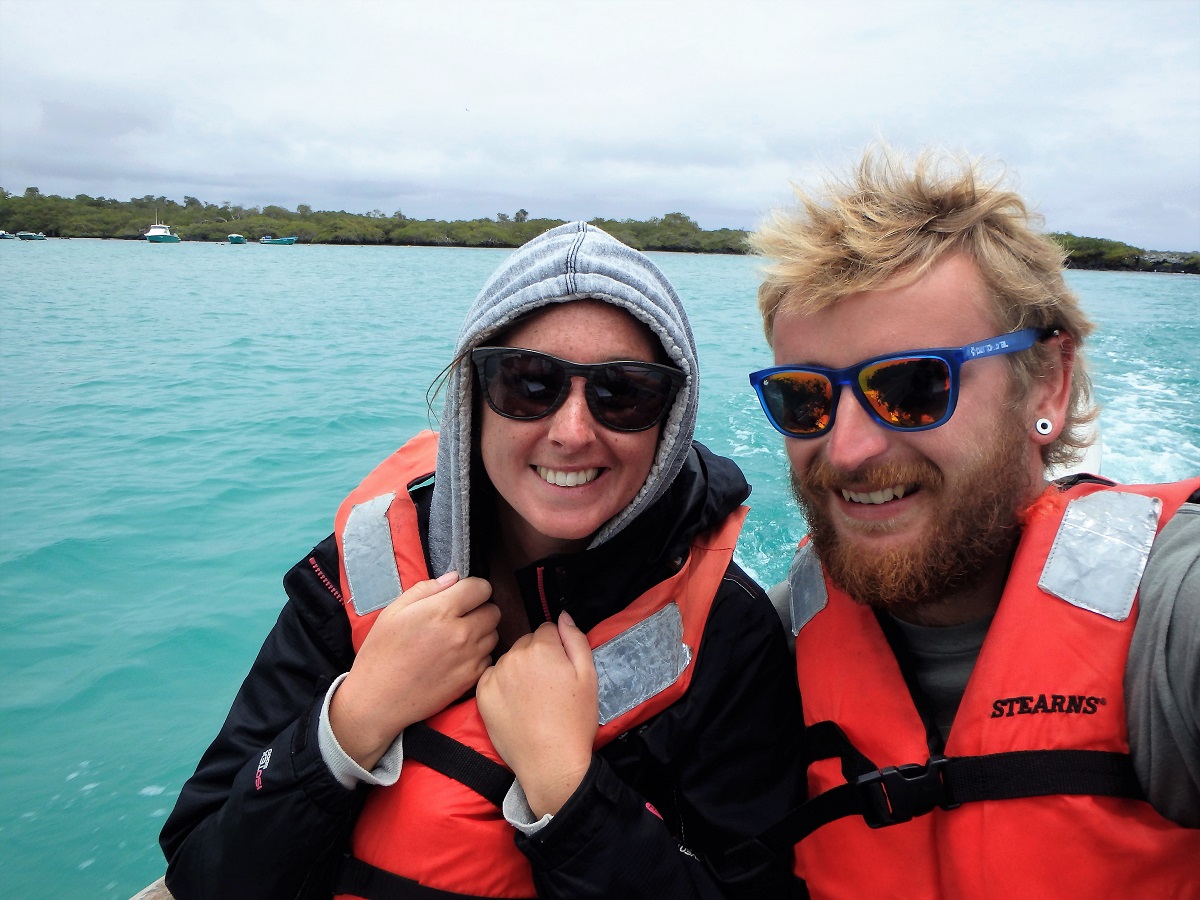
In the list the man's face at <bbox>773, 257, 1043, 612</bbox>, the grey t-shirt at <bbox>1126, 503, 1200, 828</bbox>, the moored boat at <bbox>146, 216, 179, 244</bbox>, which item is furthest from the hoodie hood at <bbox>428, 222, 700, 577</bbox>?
the moored boat at <bbox>146, 216, 179, 244</bbox>

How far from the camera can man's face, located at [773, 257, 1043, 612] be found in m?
1.63

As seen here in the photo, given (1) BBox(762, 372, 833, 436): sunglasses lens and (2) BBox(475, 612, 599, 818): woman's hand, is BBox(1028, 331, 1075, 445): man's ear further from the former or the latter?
(2) BBox(475, 612, 599, 818): woman's hand

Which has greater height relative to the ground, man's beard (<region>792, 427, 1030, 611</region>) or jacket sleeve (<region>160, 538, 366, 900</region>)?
man's beard (<region>792, 427, 1030, 611</region>)

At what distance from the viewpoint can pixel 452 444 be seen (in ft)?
5.99

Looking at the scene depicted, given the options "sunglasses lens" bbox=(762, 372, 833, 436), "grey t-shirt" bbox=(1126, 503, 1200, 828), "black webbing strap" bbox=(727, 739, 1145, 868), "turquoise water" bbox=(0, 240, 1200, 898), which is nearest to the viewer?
"grey t-shirt" bbox=(1126, 503, 1200, 828)

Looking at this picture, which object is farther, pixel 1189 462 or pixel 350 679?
pixel 1189 462

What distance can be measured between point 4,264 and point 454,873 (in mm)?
45839

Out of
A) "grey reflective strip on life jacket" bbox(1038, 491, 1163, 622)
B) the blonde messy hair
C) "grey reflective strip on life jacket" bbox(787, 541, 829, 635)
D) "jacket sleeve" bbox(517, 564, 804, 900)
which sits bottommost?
"jacket sleeve" bbox(517, 564, 804, 900)

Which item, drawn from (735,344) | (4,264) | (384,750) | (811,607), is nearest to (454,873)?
(384,750)

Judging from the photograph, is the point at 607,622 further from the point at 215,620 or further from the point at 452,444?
the point at 215,620

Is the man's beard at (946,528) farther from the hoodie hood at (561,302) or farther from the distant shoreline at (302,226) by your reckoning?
the distant shoreline at (302,226)

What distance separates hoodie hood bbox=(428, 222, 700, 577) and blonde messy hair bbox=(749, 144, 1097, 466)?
0.34m

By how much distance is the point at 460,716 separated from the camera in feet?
5.62

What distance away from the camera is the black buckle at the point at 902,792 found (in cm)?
149
